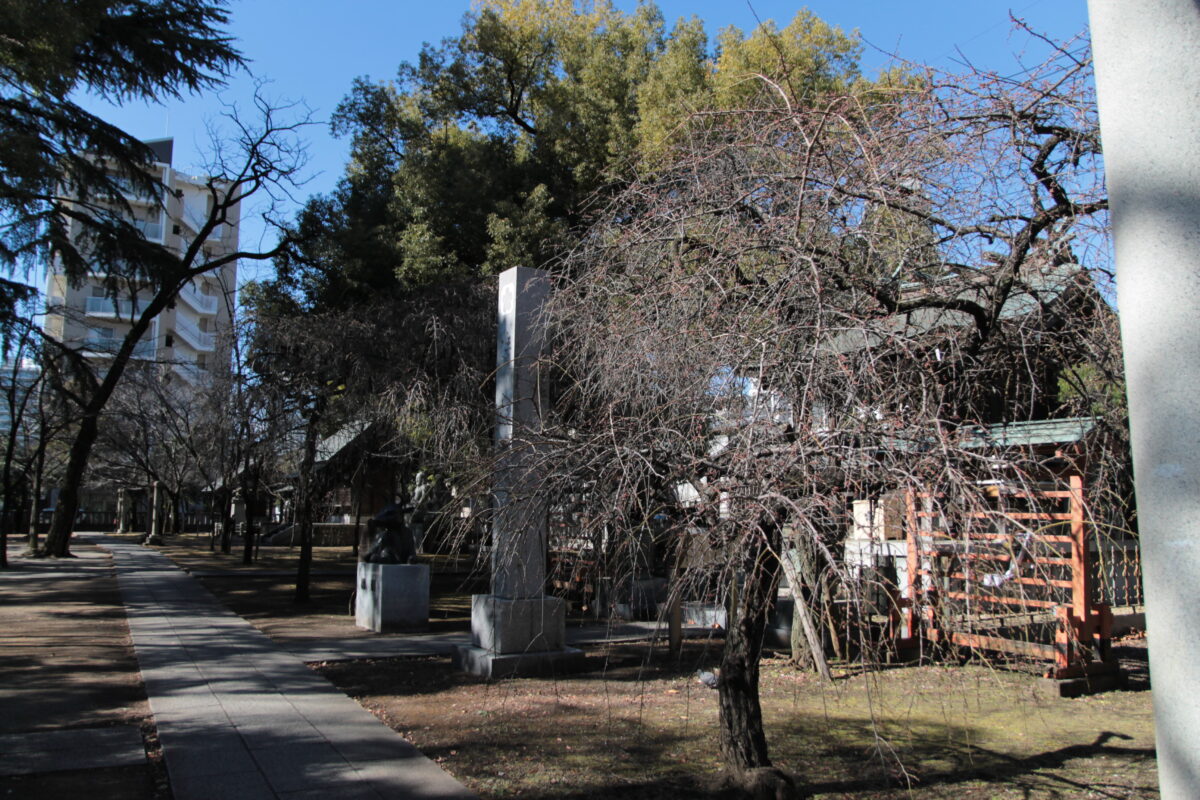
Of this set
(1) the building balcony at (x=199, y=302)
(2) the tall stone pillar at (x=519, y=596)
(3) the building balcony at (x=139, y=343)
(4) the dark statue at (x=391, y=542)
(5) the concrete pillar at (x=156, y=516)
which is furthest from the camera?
(1) the building balcony at (x=199, y=302)

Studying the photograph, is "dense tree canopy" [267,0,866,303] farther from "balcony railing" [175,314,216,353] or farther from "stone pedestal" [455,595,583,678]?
"balcony railing" [175,314,216,353]

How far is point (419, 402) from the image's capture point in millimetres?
12555

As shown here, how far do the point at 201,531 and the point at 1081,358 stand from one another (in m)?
59.0

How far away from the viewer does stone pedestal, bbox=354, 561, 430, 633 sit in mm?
12297

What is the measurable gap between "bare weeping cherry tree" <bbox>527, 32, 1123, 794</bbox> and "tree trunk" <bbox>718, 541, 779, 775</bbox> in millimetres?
13

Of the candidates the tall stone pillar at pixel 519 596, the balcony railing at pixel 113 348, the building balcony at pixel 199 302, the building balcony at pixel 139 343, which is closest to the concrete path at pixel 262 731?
the tall stone pillar at pixel 519 596

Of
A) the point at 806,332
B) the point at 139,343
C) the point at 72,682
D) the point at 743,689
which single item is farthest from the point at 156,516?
the point at 806,332

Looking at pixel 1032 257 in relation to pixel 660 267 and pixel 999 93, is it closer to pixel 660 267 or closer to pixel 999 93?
pixel 999 93

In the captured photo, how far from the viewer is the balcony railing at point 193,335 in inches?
2348

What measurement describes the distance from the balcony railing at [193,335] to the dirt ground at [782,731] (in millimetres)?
56069

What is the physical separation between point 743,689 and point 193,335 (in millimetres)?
65601

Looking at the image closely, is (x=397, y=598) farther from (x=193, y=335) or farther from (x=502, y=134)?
(x=193, y=335)

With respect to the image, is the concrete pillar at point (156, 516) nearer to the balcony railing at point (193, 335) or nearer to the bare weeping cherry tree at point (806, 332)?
the balcony railing at point (193, 335)

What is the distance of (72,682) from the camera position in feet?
27.3
